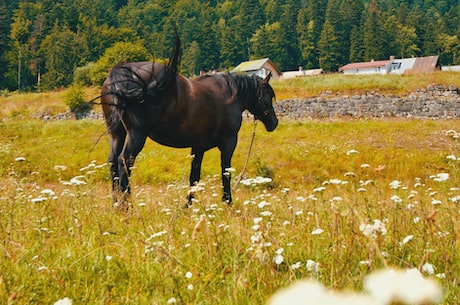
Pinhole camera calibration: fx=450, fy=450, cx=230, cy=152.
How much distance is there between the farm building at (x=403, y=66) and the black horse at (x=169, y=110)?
7512 centimetres

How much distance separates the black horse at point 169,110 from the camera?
614 centimetres

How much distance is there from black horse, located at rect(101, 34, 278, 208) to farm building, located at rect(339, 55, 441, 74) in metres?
75.1

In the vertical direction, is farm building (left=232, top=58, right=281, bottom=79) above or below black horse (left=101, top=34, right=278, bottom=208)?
below

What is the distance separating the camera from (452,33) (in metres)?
145

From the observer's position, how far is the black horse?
6.14 metres

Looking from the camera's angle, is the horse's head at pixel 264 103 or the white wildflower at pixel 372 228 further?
the horse's head at pixel 264 103

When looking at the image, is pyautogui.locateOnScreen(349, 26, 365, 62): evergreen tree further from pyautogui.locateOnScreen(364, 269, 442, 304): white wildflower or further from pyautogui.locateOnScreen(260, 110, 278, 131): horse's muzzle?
pyautogui.locateOnScreen(364, 269, 442, 304): white wildflower

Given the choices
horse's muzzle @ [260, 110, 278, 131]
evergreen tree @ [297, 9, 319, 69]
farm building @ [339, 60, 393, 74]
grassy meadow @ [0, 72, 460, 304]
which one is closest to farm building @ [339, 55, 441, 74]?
farm building @ [339, 60, 393, 74]

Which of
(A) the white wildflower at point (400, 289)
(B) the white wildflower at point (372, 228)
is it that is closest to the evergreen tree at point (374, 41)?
(B) the white wildflower at point (372, 228)

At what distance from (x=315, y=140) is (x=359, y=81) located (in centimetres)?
2207

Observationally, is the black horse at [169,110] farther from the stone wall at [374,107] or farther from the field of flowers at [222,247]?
the stone wall at [374,107]

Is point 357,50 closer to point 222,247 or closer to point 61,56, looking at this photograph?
point 61,56

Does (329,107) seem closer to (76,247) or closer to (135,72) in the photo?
(135,72)

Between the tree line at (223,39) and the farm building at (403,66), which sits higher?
the tree line at (223,39)
